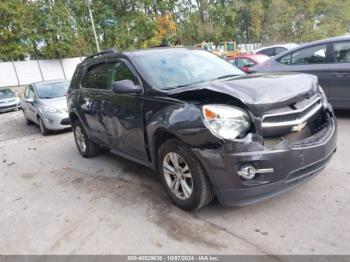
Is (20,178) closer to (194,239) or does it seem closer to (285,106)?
(194,239)

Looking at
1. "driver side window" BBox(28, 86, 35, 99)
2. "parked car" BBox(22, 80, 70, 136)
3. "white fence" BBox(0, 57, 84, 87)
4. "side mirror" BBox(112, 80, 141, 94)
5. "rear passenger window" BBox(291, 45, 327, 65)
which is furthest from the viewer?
"white fence" BBox(0, 57, 84, 87)

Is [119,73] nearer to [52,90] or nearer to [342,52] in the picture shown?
[342,52]

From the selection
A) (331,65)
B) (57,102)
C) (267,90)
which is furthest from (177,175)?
(57,102)

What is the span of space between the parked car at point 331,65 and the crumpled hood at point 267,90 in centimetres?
293

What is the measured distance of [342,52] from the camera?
6285 millimetres

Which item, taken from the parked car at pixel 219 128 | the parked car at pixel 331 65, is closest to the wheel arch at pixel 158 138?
the parked car at pixel 219 128

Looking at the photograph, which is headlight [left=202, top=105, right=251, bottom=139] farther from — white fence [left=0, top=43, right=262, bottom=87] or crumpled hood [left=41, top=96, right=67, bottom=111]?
white fence [left=0, top=43, right=262, bottom=87]

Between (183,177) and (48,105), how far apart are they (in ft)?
22.3

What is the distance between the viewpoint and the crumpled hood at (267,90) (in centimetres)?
305

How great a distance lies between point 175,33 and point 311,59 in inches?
1407

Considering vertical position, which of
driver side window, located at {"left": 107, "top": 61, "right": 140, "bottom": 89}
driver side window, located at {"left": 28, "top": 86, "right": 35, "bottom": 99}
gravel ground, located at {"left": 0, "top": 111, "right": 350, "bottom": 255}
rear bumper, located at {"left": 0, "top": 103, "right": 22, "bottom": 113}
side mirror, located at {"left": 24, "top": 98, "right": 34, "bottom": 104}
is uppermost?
driver side window, located at {"left": 107, "top": 61, "right": 140, "bottom": 89}

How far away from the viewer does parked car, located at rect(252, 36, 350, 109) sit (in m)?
6.19

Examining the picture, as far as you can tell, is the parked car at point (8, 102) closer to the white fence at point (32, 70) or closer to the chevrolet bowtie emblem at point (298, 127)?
the white fence at point (32, 70)

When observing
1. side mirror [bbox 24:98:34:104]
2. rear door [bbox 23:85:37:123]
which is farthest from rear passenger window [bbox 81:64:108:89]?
side mirror [bbox 24:98:34:104]
